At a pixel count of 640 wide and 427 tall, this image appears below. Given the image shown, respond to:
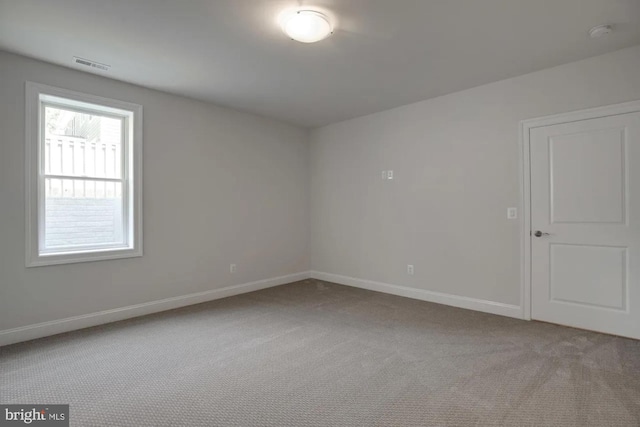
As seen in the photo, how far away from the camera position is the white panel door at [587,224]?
3002mm

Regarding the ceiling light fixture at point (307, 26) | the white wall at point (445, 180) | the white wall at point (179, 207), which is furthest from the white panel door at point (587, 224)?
the white wall at point (179, 207)

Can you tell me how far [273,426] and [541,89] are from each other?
3.87 metres

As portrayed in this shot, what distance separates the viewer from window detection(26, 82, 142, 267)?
3127 millimetres

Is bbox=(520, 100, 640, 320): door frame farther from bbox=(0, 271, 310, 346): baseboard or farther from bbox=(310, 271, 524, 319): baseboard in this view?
bbox=(0, 271, 310, 346): baseboard

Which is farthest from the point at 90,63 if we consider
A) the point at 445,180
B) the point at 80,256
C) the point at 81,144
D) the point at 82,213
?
the point at 445,180

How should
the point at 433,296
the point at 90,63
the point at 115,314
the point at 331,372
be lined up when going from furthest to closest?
1. the point at 433,296
2. the point at 115,314
3. the point at 90,63
4. the point at 331,372

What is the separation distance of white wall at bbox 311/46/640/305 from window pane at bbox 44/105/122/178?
3.00m

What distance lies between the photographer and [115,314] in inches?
142

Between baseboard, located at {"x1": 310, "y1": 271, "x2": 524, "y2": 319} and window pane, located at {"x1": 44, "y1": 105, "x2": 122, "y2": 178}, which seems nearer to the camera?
window pane, located at {"x1": 44, "y1": 105, "x2": 122, "y2": 178}

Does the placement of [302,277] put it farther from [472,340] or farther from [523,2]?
[523,2]

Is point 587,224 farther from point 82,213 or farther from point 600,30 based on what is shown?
point 82,213

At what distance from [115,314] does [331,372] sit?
101 inches

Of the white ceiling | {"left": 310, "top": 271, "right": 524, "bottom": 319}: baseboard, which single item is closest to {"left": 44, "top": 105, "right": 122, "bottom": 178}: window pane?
the white ceiling

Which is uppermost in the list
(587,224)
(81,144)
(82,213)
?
(81,144)
